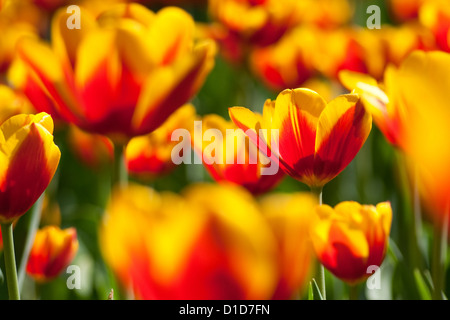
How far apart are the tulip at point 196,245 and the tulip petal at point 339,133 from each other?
0.16 m

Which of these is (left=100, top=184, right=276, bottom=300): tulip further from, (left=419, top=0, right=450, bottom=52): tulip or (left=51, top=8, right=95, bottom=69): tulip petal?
(left=419, top=0, right=450, bottom=52): tulip

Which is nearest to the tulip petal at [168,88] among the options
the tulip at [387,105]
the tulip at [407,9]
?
the tulip at [387,105]

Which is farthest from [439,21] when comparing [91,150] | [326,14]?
[326,14]

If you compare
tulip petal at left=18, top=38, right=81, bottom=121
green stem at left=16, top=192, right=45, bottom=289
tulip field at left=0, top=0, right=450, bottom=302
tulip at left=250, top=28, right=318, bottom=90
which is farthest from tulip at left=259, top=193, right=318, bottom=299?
tulip at left=250, top=28, right=318, bottom=90

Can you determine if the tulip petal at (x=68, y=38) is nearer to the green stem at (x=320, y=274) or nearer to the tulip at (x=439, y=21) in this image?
the green stem at (x=320, y=274)

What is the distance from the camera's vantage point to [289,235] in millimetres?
255

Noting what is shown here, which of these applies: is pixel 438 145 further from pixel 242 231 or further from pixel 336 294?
pixel 336 294

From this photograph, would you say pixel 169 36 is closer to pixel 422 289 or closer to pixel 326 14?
pixel 422 289

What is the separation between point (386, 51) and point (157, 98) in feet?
1.56

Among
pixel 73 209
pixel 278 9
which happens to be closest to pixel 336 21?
pixel 278 9

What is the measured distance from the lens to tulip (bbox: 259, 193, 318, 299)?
255 mm

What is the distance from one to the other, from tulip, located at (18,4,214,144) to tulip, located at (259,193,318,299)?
17 centimetres

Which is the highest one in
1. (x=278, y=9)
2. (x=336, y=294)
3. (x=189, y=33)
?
(x=278, y=9)

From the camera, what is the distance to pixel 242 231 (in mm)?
231
